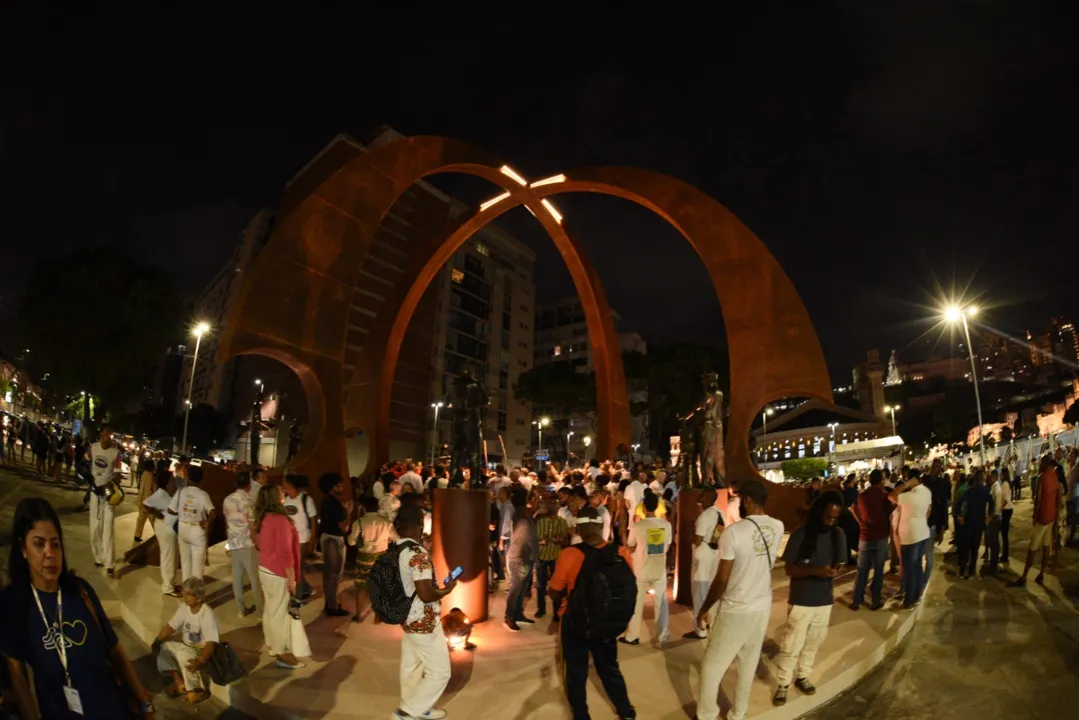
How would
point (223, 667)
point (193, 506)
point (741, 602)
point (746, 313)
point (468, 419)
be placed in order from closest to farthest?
1. point (741, 602)
2. point (223, 667)
3. point (193, 506)
4. point (468, 419)
5. point (746, 313)

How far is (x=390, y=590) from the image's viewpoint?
4.34 meters

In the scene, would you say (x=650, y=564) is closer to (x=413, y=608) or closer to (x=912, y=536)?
(x=413, y=608)

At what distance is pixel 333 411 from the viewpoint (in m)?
12.6

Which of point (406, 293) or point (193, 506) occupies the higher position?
point (406, 293)

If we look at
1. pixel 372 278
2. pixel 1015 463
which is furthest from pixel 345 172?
pixel 372 278

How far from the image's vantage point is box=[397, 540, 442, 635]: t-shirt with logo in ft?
14.2

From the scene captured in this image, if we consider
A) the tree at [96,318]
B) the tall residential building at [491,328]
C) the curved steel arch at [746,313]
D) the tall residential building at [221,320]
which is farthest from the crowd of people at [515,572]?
the tall residential building at [221,320]

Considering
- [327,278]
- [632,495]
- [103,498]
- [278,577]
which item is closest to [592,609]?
[278,577]

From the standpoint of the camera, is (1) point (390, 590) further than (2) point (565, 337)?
No

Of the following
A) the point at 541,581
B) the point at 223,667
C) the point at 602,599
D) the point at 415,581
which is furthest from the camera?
the point at 541,581

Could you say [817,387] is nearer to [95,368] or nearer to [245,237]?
[95,368]

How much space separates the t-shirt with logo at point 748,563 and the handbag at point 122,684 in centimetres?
346

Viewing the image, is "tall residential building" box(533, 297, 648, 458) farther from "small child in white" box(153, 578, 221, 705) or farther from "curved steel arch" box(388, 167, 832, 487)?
"small child in white" box(153, 578, 221, 705)

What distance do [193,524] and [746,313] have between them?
39.7 feet
